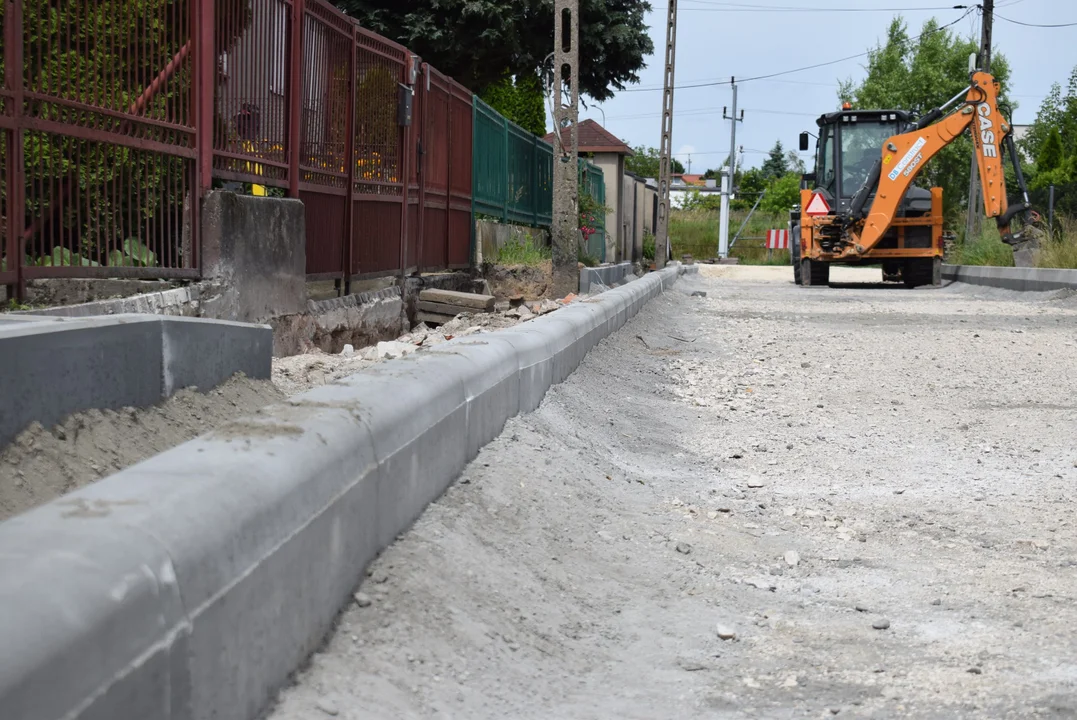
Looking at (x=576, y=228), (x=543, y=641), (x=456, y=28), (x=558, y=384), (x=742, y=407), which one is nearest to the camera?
(x=543, y=641)

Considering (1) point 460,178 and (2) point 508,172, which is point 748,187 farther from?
(1) point 460,178

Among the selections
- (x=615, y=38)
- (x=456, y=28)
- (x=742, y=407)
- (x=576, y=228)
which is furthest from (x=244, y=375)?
(x=615, y=38)

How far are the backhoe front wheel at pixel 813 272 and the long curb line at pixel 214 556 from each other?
22.5m

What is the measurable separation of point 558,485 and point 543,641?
1.46 meters

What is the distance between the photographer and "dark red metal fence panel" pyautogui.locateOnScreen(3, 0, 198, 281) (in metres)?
5.34

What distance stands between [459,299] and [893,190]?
13535mm

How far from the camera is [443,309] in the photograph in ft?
37.7

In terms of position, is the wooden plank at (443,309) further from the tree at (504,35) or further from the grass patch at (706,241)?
the grass patch at (706,241)

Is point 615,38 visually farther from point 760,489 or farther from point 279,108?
point 760,489

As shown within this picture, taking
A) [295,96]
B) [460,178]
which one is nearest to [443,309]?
[460,178]

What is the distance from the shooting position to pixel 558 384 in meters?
6.59

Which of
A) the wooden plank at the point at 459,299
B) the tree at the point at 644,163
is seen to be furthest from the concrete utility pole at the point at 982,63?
the tree at the point at 644,163

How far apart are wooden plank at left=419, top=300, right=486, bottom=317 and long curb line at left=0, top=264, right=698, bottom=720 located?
776 centimetres

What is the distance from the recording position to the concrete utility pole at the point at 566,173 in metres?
15.2
